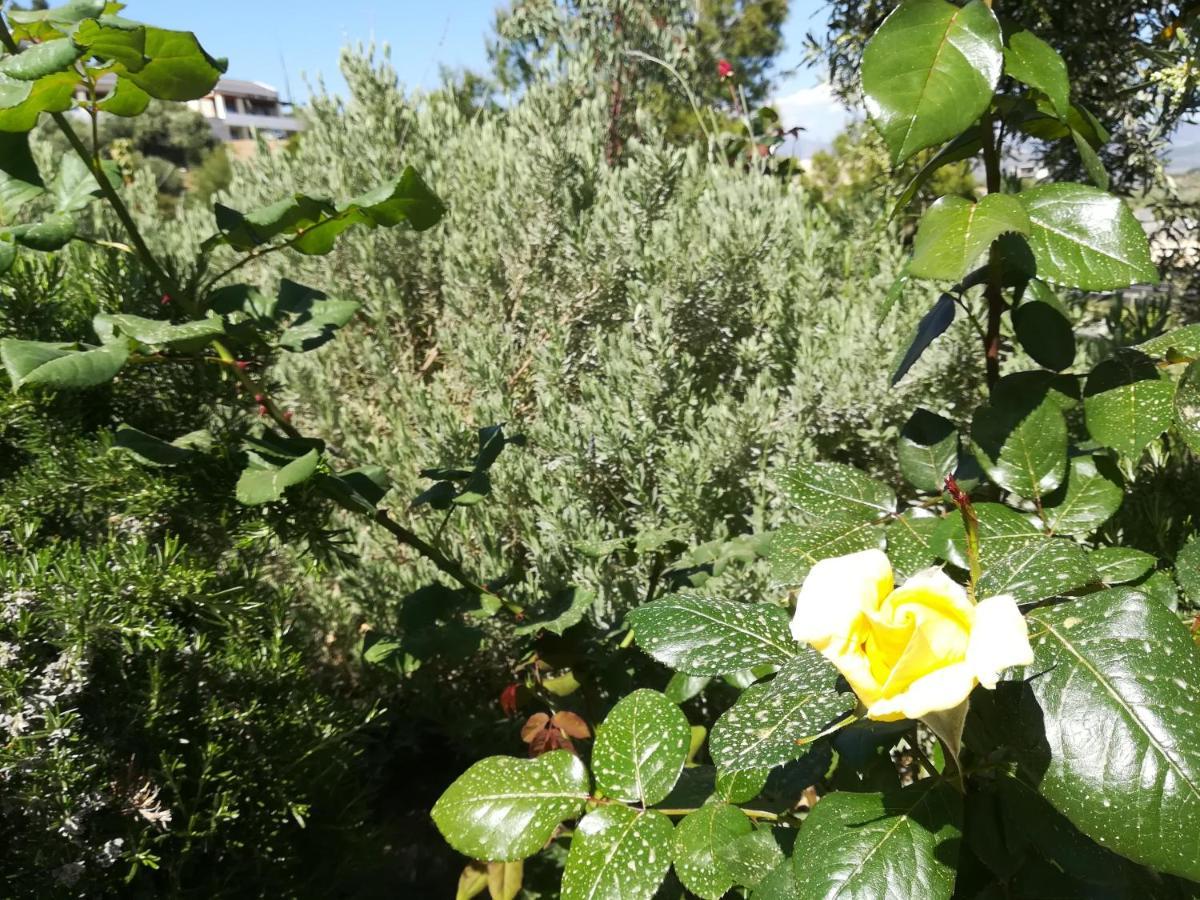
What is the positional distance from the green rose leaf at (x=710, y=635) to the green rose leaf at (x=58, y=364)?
739 mm

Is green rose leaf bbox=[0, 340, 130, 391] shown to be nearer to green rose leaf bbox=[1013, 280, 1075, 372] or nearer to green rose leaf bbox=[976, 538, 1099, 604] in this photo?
green rose leaf bbox=[976, 538, 1099, 604]

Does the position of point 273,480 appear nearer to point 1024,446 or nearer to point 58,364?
point 58,364

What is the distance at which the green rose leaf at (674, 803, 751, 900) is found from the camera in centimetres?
75

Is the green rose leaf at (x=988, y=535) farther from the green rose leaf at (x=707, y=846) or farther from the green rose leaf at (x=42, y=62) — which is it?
the green rose leaf at (x=42, y=62)

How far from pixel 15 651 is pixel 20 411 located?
411 millimetres

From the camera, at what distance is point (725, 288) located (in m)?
2.49

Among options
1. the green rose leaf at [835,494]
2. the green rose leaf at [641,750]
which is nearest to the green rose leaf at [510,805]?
the green rose leaf at [641,750]

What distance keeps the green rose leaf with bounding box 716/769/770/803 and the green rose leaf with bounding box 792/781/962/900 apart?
0.16 m

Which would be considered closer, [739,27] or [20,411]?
[20,411]

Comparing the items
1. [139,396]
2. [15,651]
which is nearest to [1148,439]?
[15,651]

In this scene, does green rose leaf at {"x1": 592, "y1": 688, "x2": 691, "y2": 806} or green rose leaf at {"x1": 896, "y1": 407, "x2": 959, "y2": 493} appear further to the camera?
green rose leaf at {"x1": 896, "y1": 407, "x2": 959, "y2": 493}

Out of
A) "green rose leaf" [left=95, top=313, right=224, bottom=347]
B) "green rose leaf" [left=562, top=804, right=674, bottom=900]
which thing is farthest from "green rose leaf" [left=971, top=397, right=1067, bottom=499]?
"green rose leaf" [left=95, top=313, right=224, bottom=347]

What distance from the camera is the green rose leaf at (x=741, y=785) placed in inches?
31.9

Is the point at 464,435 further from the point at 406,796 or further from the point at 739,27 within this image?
the point at 739,27
